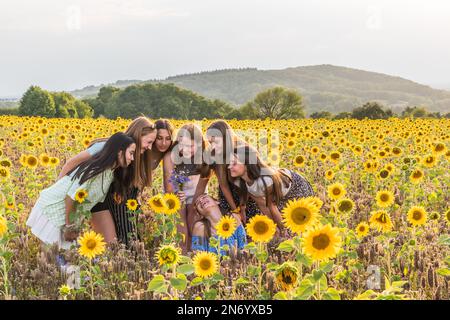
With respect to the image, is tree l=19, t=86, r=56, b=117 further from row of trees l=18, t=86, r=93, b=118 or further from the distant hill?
the distant hill

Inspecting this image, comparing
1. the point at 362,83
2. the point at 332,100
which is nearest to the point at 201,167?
the point at 332,100

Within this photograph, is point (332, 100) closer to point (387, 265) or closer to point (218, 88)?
point (218, 88)

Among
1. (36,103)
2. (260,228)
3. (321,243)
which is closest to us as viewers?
(321,243)

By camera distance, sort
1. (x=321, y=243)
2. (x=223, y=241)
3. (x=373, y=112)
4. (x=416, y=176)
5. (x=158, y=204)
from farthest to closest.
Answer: (x=373, y=112) → (x=416, y=176) → (x=223, y=241) → (x=158, y=204) → (x=321, y=243)

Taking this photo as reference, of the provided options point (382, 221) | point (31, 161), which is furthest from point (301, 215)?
point (31, 161)

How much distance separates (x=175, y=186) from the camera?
489 cm

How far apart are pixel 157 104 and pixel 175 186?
4262 centimetres

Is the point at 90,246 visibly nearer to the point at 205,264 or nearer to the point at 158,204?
the point at 158,204

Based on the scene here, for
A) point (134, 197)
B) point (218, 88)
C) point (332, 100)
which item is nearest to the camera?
point (134, 197)

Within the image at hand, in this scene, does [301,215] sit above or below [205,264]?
above

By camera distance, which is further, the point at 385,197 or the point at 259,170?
the point at 259,170

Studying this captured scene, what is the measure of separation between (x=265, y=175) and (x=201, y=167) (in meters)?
0.72
